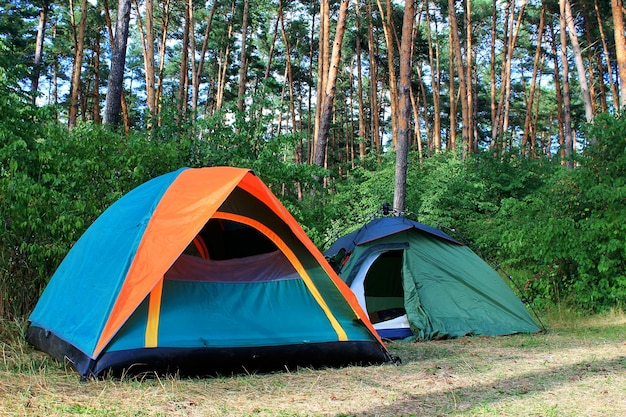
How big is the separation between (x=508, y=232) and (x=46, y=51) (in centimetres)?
2189

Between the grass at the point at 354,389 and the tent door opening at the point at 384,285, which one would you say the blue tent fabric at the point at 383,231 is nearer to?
the tent door opening at the point at 384,285

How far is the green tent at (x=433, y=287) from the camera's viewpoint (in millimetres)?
6293

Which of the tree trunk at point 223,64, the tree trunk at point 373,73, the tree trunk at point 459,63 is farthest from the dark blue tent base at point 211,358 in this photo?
the tree trunk at point 223,64

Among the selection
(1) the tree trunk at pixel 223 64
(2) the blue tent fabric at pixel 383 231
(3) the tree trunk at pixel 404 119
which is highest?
(1) the tree trunk at pixel 223 64

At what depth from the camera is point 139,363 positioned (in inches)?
144

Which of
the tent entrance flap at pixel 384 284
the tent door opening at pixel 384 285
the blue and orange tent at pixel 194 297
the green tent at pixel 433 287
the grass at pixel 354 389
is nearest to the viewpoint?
the grass at pixel 354 389

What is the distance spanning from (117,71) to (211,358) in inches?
241

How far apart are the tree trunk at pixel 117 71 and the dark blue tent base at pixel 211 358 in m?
4.54

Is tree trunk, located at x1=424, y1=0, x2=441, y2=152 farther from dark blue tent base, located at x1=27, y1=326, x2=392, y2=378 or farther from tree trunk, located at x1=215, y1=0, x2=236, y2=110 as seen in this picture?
dark blue tent base, located at x1=27, y1=326, x2=392, y2=378

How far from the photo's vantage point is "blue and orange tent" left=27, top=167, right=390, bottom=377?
3.79m

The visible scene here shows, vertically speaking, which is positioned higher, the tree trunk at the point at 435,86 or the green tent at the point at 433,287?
the tree trunk at the point at 435,86

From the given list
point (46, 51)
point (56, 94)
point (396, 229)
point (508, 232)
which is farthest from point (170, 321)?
point (56, 94)

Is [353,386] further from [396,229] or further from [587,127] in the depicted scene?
[587,127]

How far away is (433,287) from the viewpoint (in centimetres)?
648
